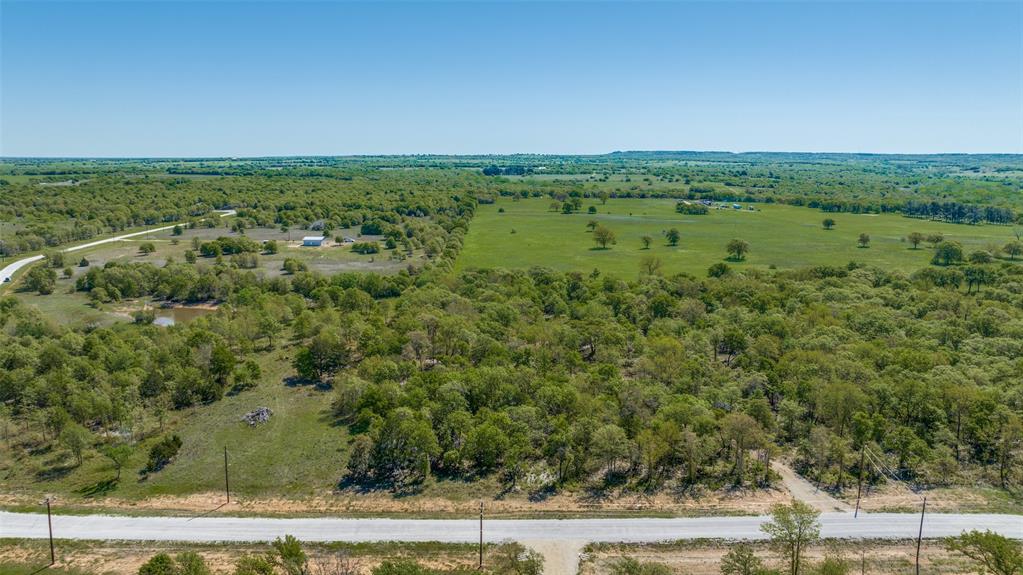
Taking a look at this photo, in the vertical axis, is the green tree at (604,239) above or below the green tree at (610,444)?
above

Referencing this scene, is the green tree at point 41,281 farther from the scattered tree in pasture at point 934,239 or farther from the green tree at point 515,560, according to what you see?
the scattered tree in pasture at point 934,239

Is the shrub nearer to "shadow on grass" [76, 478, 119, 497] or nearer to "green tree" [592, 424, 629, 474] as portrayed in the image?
"shadow on grass" [76, 478, 119, 497]

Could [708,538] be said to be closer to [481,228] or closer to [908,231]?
[481,228]

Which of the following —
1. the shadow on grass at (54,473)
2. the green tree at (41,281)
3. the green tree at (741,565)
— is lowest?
the shadow on grass at (54,473)

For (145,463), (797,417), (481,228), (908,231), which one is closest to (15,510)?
(145,463)

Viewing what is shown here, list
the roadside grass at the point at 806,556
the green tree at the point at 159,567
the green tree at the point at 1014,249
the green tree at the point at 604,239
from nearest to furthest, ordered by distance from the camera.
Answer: the green tree at the point at 159,567, the roadside grass at the point at 806,556, the green tree at the point at 1014,249, the green tree at the point at 604,239

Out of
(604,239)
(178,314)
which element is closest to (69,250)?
(178,314)

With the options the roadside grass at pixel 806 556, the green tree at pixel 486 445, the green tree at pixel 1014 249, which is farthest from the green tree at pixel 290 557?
the green tree at pixel 1014 249
